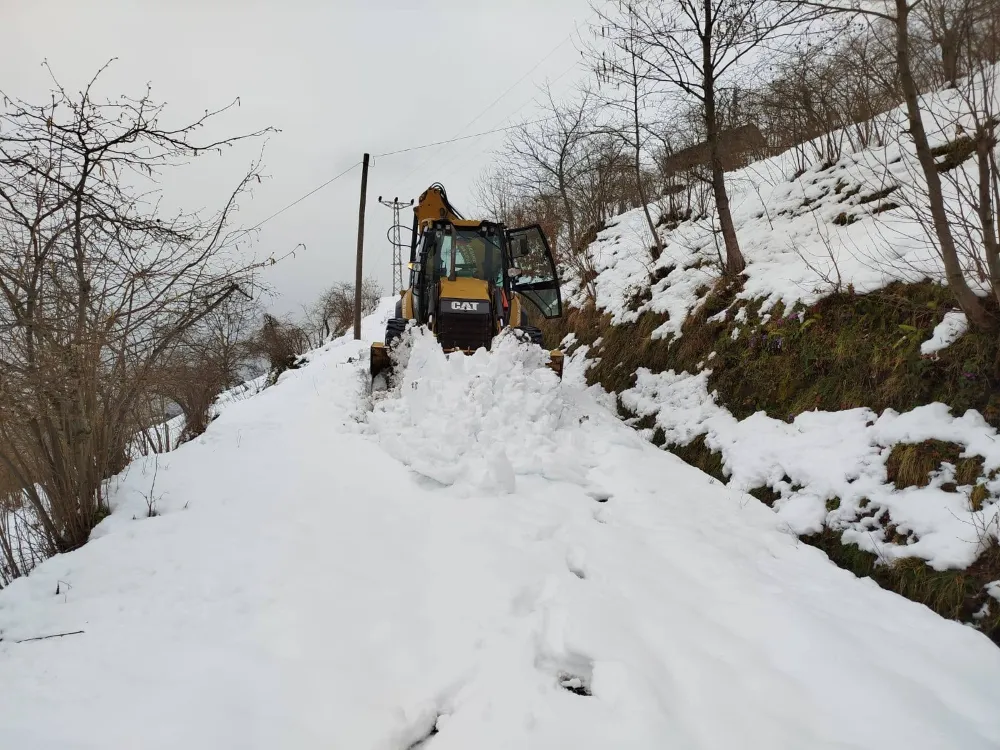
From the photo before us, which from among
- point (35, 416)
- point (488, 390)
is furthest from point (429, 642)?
point (488, 390)

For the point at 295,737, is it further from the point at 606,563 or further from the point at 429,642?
the point at 606,563

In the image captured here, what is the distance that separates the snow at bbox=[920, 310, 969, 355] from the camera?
426 cm

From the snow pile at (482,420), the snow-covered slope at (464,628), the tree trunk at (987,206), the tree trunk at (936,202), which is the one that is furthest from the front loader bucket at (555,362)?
the tree trunk at (987,206)

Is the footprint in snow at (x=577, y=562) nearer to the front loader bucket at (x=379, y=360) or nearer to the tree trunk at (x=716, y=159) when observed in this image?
the front loader bucket at (x=379, y=360)

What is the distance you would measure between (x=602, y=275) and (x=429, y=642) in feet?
37.7

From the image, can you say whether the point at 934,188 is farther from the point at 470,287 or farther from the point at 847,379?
the point at 470,287

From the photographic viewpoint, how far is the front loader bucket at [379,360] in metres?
8.52

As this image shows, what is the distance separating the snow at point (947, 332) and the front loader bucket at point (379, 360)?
6903 mm

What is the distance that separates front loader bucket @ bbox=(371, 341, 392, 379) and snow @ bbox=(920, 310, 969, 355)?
6903 millimetres

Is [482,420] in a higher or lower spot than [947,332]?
lower

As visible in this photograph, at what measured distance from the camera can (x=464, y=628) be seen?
2896 millimetres

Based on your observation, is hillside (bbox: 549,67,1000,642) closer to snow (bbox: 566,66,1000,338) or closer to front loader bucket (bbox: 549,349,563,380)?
snow (bbox: 566,66,1000,338)

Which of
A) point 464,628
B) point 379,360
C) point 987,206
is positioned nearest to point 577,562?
point 464,628

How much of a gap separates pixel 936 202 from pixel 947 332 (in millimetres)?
1103
